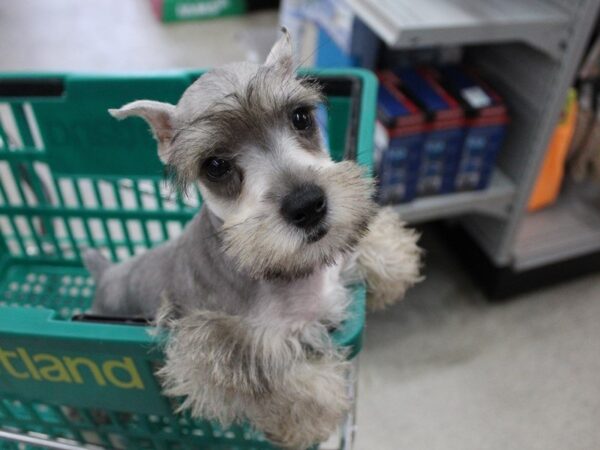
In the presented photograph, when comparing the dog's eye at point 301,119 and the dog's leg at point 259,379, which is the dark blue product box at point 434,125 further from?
the dog's leg at point 259,379

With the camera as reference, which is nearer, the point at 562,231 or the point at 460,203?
the point at 460,203

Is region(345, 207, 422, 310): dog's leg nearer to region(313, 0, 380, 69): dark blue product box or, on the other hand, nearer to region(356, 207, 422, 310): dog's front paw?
region(356, 207, 422, 310): dog's front paw

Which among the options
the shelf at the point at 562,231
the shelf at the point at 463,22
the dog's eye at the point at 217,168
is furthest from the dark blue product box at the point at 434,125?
the dog's eye at the point at 217,168

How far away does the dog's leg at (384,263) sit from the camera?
891 millimetres

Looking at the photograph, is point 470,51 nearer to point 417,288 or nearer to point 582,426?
point 417,288

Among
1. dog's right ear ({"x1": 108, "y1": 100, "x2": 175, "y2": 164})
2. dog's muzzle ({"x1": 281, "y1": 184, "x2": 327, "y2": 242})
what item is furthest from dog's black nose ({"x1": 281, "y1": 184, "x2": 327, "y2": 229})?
dog's right ear ({"x1": 108, "y1": 100, "x2": 175, "y2": 164})

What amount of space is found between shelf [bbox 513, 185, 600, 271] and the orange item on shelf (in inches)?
1.6

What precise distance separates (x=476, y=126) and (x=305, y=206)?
34.2 inches

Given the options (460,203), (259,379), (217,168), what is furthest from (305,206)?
(460,203)

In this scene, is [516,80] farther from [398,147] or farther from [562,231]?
[562,231]

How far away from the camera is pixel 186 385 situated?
0.68m

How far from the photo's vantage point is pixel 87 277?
51.7 inches

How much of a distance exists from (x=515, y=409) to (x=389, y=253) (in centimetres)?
72

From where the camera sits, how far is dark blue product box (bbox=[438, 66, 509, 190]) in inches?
52.3
